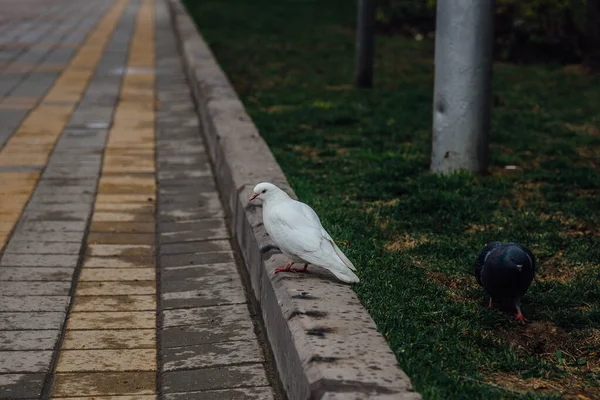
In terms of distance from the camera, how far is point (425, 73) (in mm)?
12344

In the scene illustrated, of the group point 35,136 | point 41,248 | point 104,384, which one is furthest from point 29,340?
point 35,136

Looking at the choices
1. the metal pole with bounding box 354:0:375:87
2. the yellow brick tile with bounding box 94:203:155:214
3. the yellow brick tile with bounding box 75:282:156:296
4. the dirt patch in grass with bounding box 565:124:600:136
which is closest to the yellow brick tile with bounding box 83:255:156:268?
the yellow brick tile with bounding box 75:282:156:296

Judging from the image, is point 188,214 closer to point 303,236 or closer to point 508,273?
point 303,236

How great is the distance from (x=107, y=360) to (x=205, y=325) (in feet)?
1.81

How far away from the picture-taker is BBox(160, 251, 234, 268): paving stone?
220 inches

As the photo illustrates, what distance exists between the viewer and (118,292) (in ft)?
16.8

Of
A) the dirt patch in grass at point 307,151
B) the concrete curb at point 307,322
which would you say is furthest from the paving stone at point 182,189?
the dirt patch in grass at point 307,151

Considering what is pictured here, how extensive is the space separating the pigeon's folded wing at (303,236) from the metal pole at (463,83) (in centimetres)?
274

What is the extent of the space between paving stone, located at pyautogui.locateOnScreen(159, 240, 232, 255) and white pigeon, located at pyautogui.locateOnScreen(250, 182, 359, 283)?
3.91ft

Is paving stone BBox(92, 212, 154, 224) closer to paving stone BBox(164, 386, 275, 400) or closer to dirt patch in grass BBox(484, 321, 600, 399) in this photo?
paving stone BBox(164, 386, 275, 400)

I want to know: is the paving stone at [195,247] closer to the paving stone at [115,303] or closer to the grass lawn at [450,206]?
the grass lawn at [450,206]

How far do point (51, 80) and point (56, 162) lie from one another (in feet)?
15.3

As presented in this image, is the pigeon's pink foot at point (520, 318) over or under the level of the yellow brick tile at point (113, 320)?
over

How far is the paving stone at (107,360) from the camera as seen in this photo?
4.19 meters
